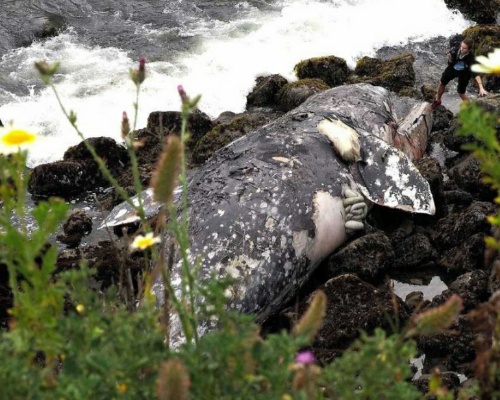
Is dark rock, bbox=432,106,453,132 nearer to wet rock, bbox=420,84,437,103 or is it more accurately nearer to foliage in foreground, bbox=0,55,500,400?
wet rock, bbox=420,84,437,103

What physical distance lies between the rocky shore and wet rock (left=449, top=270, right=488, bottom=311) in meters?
0.01

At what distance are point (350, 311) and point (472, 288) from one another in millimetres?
1138

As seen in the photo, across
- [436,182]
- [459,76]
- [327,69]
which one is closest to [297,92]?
[327,69]

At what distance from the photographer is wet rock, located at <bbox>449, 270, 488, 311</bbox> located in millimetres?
6852

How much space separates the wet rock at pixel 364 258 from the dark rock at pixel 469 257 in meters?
0.60

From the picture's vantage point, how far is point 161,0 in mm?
17672

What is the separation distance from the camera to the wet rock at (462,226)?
7.93 metres

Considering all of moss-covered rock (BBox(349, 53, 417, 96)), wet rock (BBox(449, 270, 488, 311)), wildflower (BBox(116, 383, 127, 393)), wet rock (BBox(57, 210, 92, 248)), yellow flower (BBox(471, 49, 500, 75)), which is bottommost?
wet rock (BBox(57, 210, 92, 248))

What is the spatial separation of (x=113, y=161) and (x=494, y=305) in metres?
8.26

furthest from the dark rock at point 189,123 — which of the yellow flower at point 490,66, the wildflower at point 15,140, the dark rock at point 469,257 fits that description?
the yellow flower at point 490,66

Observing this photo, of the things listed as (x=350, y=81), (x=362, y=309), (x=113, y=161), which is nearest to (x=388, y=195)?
(x=362, y=309)

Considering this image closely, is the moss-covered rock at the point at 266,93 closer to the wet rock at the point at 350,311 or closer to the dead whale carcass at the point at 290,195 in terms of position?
the dead whale carcass at the point at 290,195

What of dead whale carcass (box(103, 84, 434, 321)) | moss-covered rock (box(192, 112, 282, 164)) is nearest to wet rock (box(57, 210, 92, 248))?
dead whale carcass (box(103, 84, 434, 321))

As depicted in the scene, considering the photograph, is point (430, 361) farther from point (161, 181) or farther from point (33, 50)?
point (33, 50)
